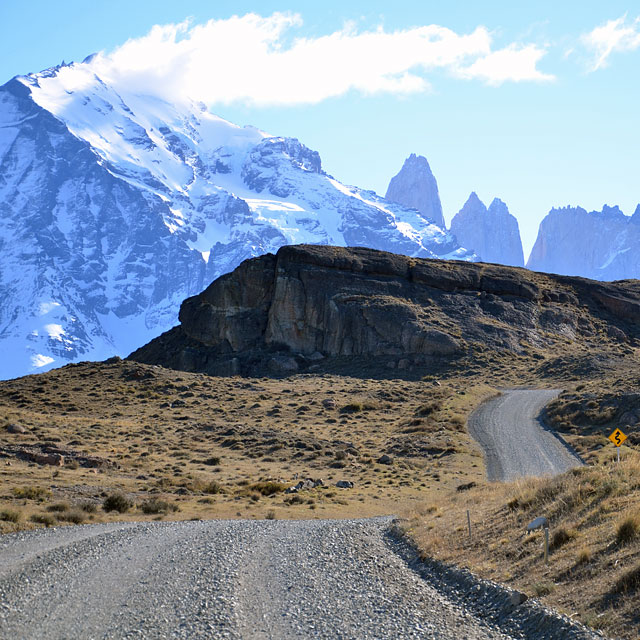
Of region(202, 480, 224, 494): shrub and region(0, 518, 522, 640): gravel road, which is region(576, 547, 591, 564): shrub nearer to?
region(0, 518, 522, 640): gravel road

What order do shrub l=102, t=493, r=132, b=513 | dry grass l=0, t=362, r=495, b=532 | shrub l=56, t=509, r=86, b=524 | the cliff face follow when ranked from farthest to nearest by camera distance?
1. the cliff face
2. dry grass l=0, t=362, r=495, b=532
3. shrub l=102, t=493, r=132, b=513
4. shrub l=56, t=509, r=86, b=524

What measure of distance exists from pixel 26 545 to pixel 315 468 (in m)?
22.6

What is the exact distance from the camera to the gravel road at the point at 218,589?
39.5 feet

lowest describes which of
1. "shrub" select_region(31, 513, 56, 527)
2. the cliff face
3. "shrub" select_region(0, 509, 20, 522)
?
"shrub" select_region(31, 513, 56, 527)

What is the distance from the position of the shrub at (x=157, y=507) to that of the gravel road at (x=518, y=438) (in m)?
14.3

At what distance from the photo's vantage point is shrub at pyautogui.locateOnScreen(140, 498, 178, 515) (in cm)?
2740

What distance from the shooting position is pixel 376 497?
32781mm

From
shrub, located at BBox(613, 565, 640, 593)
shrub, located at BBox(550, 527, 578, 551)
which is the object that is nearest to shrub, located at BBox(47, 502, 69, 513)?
shrub, located at BBox(550, 527, 578, 551)

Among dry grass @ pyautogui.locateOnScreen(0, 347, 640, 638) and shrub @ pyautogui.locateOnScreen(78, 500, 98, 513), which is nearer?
dry grass @ pyautogui.locateOnScreen(0, 347, 640, 638)

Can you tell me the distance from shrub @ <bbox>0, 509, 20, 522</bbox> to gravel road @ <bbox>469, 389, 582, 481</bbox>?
19.2m

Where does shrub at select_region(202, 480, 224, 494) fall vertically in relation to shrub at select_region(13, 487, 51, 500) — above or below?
below

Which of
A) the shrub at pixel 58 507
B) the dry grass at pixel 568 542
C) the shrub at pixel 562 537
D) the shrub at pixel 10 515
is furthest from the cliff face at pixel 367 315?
the shrub at pixel 562 537

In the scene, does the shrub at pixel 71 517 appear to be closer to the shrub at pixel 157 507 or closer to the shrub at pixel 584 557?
the shrub at pixel 157 507

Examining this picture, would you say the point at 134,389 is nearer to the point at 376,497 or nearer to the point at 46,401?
the point at 46,401
